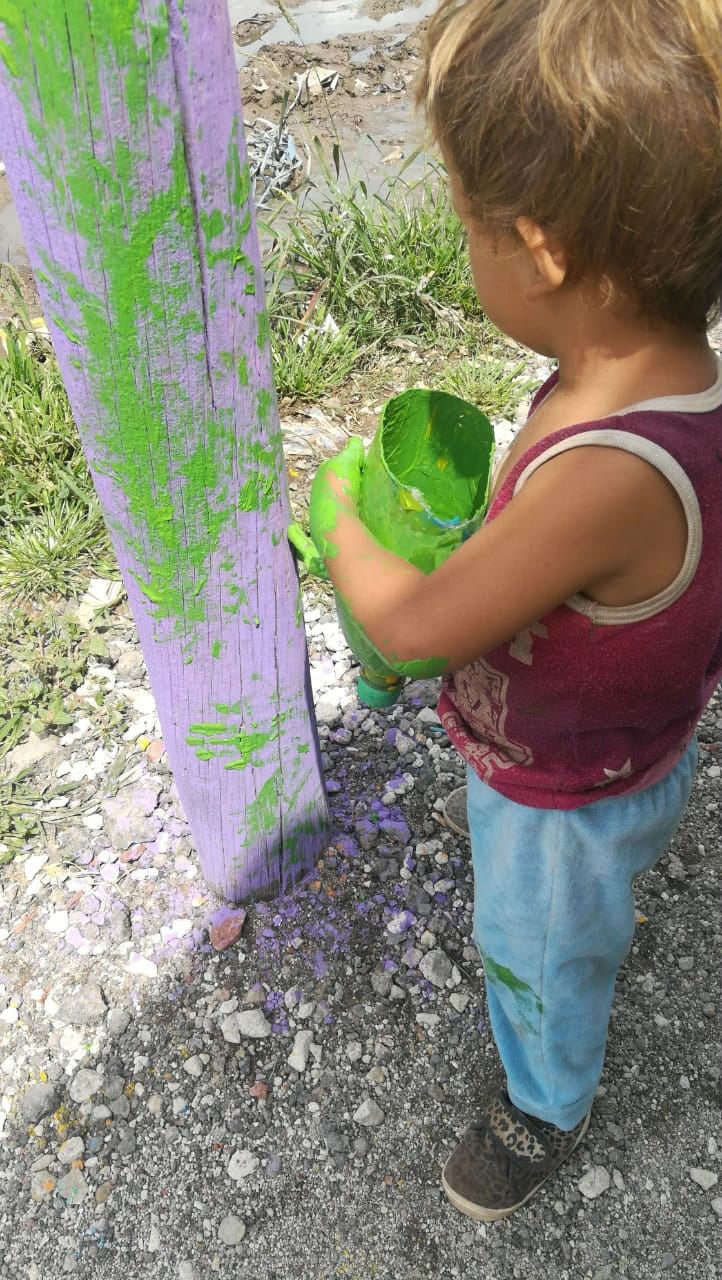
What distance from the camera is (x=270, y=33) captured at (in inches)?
212

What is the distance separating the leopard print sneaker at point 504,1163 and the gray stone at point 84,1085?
2.14 feet

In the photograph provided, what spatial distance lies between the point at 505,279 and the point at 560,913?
774mm

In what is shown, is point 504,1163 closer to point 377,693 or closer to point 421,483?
point 377,693

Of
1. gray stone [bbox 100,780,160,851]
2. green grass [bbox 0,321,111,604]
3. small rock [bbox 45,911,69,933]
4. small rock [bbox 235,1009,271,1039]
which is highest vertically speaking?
green grass [bbox 0,321,111,604]

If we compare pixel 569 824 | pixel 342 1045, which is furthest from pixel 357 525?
pixel 342 1045

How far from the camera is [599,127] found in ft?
2.66

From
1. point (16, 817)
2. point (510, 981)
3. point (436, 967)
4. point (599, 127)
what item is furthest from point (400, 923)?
point (599, 127)

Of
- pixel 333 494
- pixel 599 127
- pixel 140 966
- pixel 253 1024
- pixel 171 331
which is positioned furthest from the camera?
pixel 140 966

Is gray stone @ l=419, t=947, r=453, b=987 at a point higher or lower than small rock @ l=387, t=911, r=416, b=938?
lower

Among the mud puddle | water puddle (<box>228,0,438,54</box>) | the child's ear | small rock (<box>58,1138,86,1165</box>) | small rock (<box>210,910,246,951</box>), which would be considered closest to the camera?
the child's ear

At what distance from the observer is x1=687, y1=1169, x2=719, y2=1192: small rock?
1614mm

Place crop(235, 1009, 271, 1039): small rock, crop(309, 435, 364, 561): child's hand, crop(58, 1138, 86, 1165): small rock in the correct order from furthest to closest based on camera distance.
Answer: crop(235, 1009, 271, 1039): small rock < crop(58, 1138, 86, 1165): small rock < crop(309, 435, 364, 561): child's hand

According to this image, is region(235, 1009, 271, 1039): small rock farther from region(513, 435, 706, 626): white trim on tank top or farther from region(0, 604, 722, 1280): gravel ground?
region(513, 435, 706, 626): white trim on tank top

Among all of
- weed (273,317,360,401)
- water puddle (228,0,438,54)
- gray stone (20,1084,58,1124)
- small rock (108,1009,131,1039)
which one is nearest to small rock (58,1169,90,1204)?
gray stone (20,1084,58,1124)
